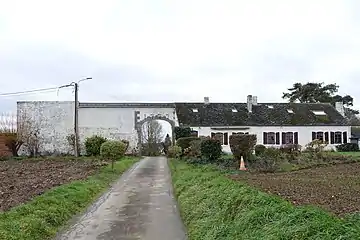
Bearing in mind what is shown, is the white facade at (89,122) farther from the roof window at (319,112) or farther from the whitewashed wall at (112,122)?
the roof window at (319,112)

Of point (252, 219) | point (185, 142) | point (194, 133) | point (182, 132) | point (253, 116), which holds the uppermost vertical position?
point (253, 116)

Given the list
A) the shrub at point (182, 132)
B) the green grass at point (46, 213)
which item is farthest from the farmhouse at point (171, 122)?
the green grass at point (46, 213)

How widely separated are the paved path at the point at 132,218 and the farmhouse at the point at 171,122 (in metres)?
29.0

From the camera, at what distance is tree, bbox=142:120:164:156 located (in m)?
53.1

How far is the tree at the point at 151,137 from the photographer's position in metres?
53.1

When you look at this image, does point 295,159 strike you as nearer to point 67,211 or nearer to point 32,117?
point 67,211

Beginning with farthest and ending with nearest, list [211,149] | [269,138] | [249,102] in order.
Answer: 1. [249,102]
2. [269,138]
3. [211,149]

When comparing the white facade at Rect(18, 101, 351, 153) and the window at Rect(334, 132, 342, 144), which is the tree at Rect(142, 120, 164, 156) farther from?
the window at Rect(334, 132, 342, 144)

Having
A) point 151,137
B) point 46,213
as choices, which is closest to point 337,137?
point 151,137

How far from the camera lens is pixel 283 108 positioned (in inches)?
1959

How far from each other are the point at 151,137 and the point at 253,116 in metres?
16.6

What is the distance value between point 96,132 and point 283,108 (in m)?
19.1

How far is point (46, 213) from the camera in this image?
1036 centimetres

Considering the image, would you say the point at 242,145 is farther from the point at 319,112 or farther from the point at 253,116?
the point at 319,112
